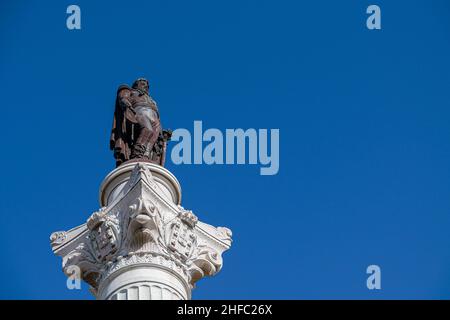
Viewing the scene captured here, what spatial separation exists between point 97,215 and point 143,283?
2060mm

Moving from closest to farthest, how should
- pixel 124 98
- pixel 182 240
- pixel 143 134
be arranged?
pixel 182 240
pixel 143 134
pixel 124 98

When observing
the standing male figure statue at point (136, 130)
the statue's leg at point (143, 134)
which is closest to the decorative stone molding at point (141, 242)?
the statue's leg at point (143, 134)

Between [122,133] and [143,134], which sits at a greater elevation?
[122,133]

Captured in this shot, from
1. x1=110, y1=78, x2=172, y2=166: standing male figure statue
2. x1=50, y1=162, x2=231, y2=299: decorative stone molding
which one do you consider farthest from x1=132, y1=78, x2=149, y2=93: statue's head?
x1=50, y1=162, x2=231, y2=299: decorative stone molding

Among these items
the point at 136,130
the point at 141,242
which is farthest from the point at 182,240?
the point at 136,130

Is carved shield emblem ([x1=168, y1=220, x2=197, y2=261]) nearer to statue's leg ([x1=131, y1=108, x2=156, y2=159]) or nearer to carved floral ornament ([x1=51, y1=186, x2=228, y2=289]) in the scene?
carved floral ornament ([x1=51, y1=186, x2=228, y2=289])

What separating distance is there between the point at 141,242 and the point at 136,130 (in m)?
4.05

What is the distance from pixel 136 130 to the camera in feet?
85.9

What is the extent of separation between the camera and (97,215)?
77.2 feet

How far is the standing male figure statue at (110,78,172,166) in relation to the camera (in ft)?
84.6

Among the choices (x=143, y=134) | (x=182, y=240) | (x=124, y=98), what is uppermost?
(x=124, y=98)

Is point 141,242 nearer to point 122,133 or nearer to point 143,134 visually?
point 143,134
